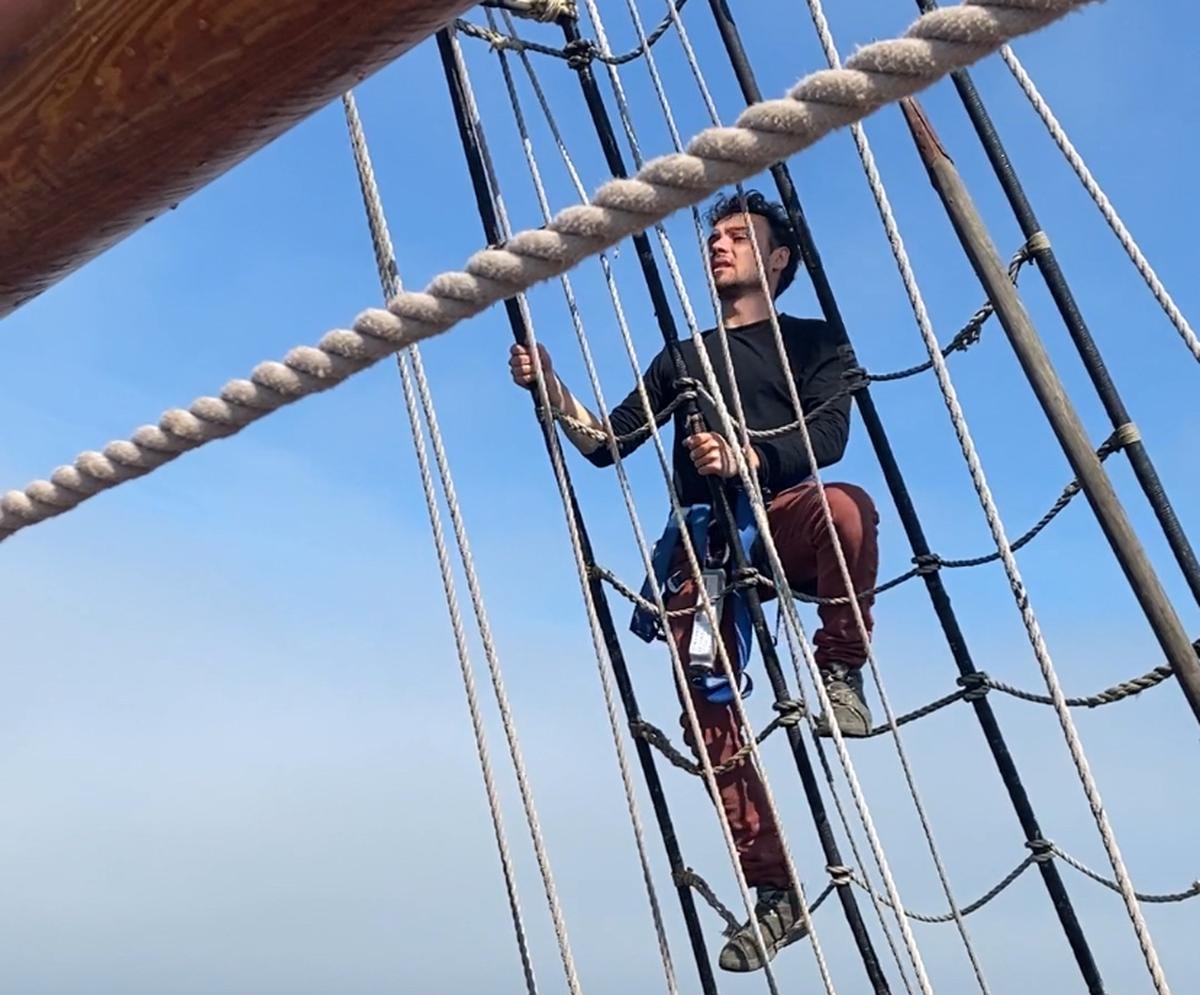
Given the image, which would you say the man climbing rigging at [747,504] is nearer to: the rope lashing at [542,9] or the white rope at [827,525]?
the white rope at [827,525]

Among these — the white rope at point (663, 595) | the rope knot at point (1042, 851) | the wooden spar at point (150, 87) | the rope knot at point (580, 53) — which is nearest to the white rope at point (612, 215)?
the wooden spar at point (150, 87)

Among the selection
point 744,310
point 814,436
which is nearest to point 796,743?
point 814,436

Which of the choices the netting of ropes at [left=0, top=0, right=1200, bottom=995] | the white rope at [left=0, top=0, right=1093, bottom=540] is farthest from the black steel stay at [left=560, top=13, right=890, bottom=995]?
the white rope at [left=0, top=0, right=1093, bottom=540]

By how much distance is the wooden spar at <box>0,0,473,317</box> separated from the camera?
1.08 m

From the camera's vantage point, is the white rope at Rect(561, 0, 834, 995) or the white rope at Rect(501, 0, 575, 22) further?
the white rope at Rect(501, 0, 575, 22)

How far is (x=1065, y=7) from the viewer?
0.89 meters

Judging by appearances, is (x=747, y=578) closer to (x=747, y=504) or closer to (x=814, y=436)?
(x=747, y=504)

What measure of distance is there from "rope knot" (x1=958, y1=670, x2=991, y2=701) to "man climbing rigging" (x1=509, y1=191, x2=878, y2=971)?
0.34m

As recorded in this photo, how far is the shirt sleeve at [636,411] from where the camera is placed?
353 centimetres

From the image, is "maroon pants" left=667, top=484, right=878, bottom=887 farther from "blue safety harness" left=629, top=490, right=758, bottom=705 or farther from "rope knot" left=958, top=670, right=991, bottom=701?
"rope knot" left=958, top=670, right=991, bottom=701

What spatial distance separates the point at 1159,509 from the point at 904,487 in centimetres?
110

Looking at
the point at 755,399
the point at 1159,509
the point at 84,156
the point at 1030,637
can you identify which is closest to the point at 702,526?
the point at 755,399

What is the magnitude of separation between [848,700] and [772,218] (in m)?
1.37

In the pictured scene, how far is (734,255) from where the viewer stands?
11.6 feet
